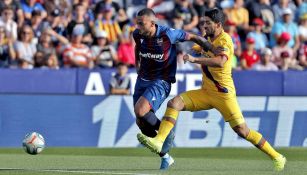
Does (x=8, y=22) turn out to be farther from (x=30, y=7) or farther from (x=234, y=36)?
(x=234, y=36)

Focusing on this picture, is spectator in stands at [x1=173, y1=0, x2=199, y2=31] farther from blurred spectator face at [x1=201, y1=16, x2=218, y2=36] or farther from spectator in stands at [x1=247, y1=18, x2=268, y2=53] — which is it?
blurred spectator face at [x1=201, y1=16, x2=218, y2=36]

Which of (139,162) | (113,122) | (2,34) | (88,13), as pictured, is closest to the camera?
(139,162)

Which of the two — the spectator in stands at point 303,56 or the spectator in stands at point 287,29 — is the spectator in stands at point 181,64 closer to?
the spectator in stands at point 287,29

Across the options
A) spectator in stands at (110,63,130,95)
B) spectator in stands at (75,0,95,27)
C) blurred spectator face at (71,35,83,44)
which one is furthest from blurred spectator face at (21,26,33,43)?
spectator in stands at (110,63,130,95)

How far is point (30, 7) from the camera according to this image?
23781 mm

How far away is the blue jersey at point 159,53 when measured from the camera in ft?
43.8

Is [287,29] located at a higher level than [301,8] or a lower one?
lower

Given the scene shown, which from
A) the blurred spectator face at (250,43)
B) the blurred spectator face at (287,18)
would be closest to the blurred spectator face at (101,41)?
the blurred spectator face at (250,43)

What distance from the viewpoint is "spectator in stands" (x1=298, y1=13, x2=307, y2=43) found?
2556 centimetres

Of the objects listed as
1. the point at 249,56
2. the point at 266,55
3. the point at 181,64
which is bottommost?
the point at 181,64

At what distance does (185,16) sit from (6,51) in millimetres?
4938

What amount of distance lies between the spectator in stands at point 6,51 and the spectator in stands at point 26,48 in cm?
14

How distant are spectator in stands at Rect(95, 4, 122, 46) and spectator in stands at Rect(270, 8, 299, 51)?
407 cm

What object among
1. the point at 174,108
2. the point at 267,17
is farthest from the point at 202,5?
the point at 174,108
